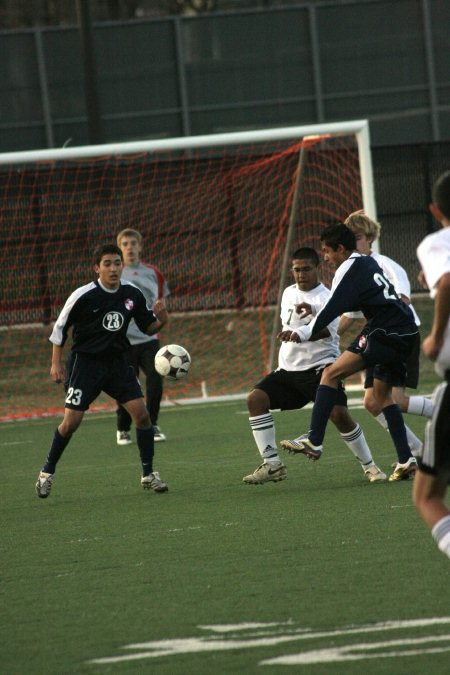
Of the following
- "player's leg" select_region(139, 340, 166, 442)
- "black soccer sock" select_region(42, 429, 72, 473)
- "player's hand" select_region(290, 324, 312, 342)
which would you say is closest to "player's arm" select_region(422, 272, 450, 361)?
"player's hand" select_region(290, 324, 312, 342)

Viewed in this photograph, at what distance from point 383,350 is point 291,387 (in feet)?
3.08

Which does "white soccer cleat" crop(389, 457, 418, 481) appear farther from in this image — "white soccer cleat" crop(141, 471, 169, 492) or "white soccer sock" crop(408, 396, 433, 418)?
"white soccer cleat" crop(141, 471, 169, 492)

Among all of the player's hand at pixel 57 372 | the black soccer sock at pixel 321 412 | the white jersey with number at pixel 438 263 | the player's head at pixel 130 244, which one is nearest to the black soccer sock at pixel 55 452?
the player's hand at pixel 57 372

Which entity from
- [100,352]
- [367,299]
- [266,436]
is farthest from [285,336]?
[100,352]

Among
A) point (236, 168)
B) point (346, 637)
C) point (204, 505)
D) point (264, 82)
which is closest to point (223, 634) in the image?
point (346, 637)

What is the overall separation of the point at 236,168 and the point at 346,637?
13.0m

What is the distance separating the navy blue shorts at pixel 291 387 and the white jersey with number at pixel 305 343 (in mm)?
48

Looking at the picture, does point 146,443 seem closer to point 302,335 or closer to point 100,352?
point 100,352

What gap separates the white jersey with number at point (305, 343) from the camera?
348 inches

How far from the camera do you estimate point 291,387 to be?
351 inches

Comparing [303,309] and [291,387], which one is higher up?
[303,309]

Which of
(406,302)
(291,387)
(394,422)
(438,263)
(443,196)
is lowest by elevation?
(394,422)

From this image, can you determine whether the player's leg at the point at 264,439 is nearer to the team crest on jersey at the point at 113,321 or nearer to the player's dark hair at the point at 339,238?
the team crest on jersey at the point at 113,321

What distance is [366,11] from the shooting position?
A: 89.7 feet
